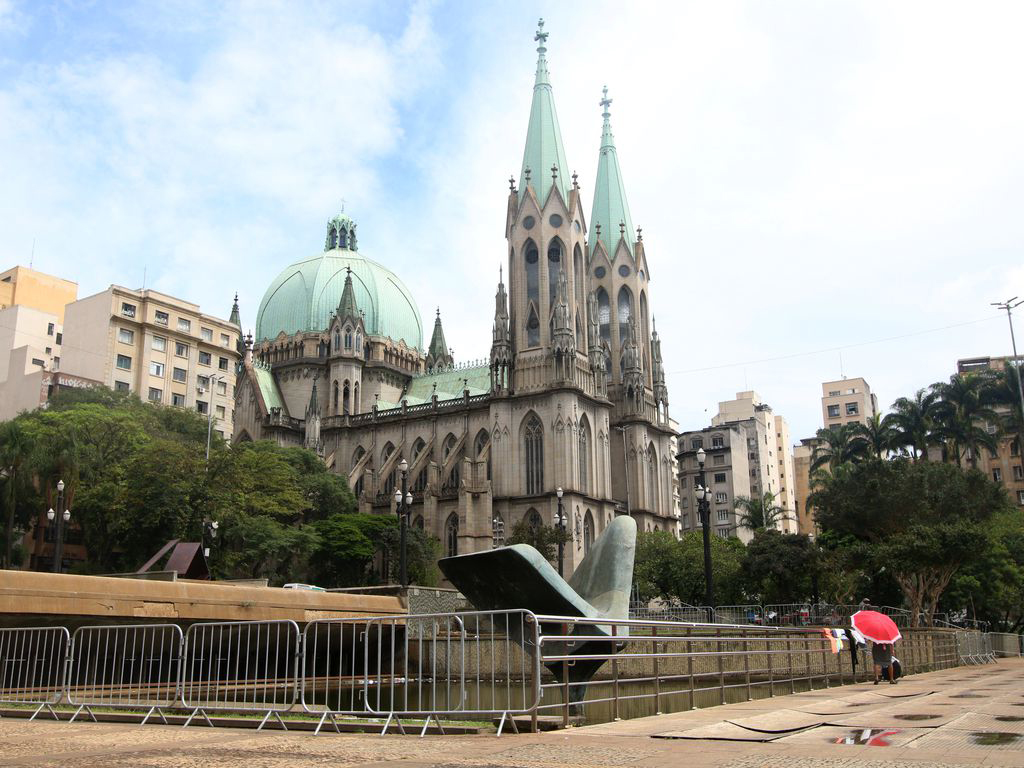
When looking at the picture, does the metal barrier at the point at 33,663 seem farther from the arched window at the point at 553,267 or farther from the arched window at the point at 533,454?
the arched window at the point at 553,267

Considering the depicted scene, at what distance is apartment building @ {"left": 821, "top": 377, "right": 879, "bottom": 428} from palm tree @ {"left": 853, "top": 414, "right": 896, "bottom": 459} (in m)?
52.9

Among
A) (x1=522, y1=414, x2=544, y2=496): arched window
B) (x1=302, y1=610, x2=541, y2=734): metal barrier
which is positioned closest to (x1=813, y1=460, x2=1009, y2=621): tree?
(x1=522, y1=414, x2=544, y2=496): arched window

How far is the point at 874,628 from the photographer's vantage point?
18531 mm

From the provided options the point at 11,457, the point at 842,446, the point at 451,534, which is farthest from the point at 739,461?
the point at 11,457

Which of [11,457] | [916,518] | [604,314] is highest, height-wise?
[604,314]

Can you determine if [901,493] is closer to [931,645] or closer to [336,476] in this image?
[931,645]

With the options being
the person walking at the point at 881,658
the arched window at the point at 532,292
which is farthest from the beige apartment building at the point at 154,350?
the person walking at the point at 881,658

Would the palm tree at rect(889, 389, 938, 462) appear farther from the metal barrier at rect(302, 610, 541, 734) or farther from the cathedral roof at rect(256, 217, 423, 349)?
the metal barrier at rect(302, 610, 541, 734)

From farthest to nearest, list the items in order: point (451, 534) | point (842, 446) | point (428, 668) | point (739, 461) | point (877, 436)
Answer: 1. point (739, 461)
2. point (842, 446)
3. point (877, 436)
4. point (451, 534)
5. point (428, 668)

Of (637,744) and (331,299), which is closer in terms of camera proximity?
(637,744)

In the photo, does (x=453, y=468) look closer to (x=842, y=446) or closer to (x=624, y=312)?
(x=624, y=312)

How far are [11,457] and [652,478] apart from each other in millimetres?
42057

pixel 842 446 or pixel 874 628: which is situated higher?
pixel 842 446

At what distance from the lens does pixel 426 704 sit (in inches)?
571
